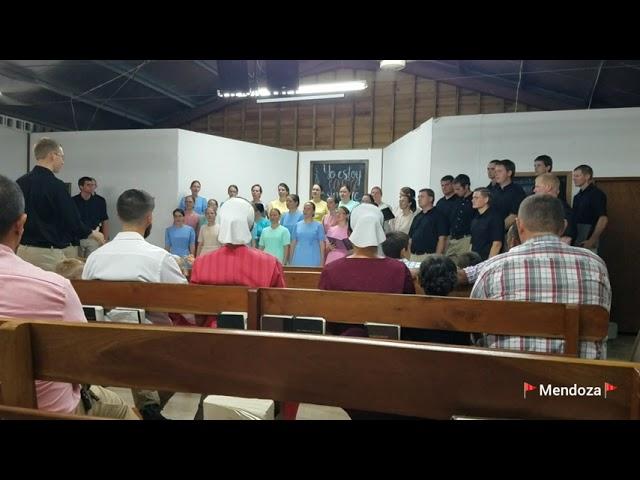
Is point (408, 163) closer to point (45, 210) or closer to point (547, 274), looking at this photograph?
point (45, 210)

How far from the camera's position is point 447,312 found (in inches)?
73.8

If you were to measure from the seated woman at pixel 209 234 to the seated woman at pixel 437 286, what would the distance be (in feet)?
15.8

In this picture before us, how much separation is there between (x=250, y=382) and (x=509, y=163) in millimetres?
4596

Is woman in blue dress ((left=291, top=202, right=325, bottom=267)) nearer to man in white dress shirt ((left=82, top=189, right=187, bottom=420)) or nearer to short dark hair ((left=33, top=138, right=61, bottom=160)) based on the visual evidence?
short dark hair ((left=33, top=138, right=61, bottom=160))

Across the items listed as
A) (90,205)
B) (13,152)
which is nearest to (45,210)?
(90,205)

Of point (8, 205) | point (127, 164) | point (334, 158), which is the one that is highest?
point (334, 158)

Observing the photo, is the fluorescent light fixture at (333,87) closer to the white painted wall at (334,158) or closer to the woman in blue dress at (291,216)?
the woman in blue dress at (291,216)

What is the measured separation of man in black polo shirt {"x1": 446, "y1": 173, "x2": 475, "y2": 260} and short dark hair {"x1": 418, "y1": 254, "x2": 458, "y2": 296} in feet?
9.71

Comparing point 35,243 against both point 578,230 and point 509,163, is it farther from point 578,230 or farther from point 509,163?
point 578,230

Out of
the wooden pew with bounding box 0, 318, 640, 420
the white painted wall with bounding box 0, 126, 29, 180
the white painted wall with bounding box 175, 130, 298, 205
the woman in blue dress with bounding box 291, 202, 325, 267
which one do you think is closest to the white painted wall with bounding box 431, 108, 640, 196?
the woman in blue dress with bounding box 291, 202, 325, 267

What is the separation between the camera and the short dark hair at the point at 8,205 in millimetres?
1238

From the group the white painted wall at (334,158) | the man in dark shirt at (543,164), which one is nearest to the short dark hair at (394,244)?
the man in dark shirt at (543,164)

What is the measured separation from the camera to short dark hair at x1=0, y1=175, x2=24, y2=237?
124cm

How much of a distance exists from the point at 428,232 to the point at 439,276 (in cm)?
296
